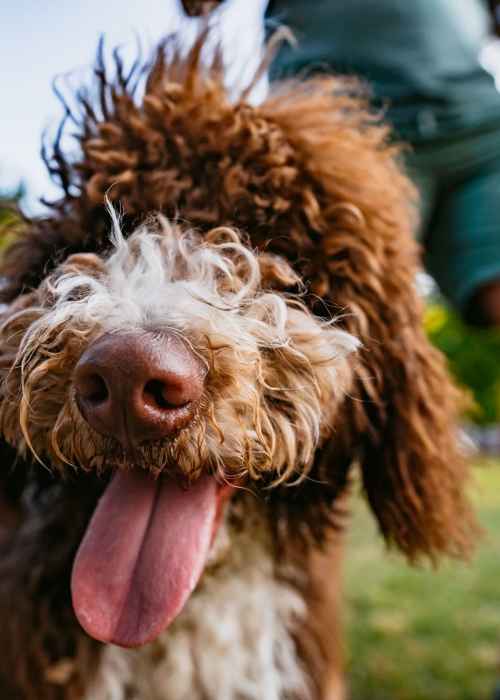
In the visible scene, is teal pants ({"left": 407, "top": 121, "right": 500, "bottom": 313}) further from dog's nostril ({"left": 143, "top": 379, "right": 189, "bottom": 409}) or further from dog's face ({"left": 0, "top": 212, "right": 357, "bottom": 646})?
dog's nostril ({"left": 143, "top": 379, "right": 189, "bottom": 409})

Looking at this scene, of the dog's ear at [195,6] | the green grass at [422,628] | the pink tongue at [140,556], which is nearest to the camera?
the pink tongue at [140,556]

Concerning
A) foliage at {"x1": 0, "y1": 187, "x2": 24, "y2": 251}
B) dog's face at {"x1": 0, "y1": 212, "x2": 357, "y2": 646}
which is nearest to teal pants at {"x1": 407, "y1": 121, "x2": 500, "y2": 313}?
dog's face at {"x1": 0, "y1": 212, "x2": 357, "y2": 646}

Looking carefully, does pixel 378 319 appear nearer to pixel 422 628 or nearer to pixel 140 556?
pixel 140 556

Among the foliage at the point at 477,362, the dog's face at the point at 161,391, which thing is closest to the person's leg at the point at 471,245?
the dog's face at the point at 161,391

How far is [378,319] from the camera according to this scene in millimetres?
1842

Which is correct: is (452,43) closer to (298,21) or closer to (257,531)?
(298,21)

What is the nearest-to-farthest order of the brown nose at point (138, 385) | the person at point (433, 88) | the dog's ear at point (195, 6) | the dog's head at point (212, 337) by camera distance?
the brown nose at point (138, 385) → the dog's head at point (212, 337) → the dog's ear at point (195, 6) → the person at point (433, 88)

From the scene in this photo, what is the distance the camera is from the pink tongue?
1.52m

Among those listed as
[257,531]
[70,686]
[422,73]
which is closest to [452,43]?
[422,73]

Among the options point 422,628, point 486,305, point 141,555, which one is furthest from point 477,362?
point 141,555

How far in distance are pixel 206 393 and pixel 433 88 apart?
5.74 ft

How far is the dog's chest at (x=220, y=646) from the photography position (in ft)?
6.62

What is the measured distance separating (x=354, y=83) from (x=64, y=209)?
1.06 metres

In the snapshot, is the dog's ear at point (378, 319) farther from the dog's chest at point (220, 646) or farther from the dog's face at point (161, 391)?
the dog's chest at point (220, 646)
